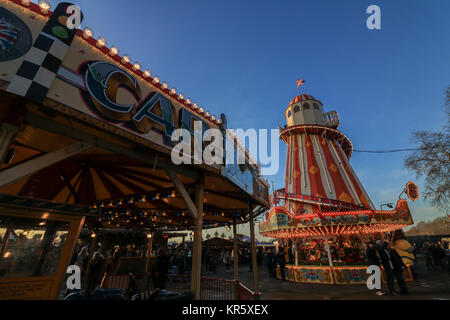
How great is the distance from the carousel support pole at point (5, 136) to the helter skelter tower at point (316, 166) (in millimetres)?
20845

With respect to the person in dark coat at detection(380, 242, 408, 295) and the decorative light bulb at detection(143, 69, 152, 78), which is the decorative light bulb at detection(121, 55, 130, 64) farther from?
the person in dark coat at detection(380, 242, 408, 295)

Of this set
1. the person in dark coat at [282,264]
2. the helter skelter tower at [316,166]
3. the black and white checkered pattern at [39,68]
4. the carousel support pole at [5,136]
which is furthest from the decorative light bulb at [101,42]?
the helter skelter tower at [316,166]

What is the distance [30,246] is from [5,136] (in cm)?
292

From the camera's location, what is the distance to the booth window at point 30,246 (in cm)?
421

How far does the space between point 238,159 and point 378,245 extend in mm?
7017

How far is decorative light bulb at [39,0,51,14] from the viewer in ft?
10.5

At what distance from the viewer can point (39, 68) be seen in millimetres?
2895

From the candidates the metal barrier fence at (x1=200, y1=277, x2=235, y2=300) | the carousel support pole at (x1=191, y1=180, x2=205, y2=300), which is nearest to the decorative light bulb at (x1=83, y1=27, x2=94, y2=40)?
the carousel support pole at (x1=191, y1=180, x2=205, y2=300)

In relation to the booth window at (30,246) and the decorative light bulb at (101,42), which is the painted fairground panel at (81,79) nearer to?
the decorative light bulb at (101,42)

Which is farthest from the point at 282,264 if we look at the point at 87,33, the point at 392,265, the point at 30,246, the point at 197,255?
the point at 87,33

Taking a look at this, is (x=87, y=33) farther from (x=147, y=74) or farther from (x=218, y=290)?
(x=218, y=290)

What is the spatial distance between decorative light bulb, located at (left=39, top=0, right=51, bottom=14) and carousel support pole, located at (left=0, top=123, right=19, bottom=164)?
183cm
